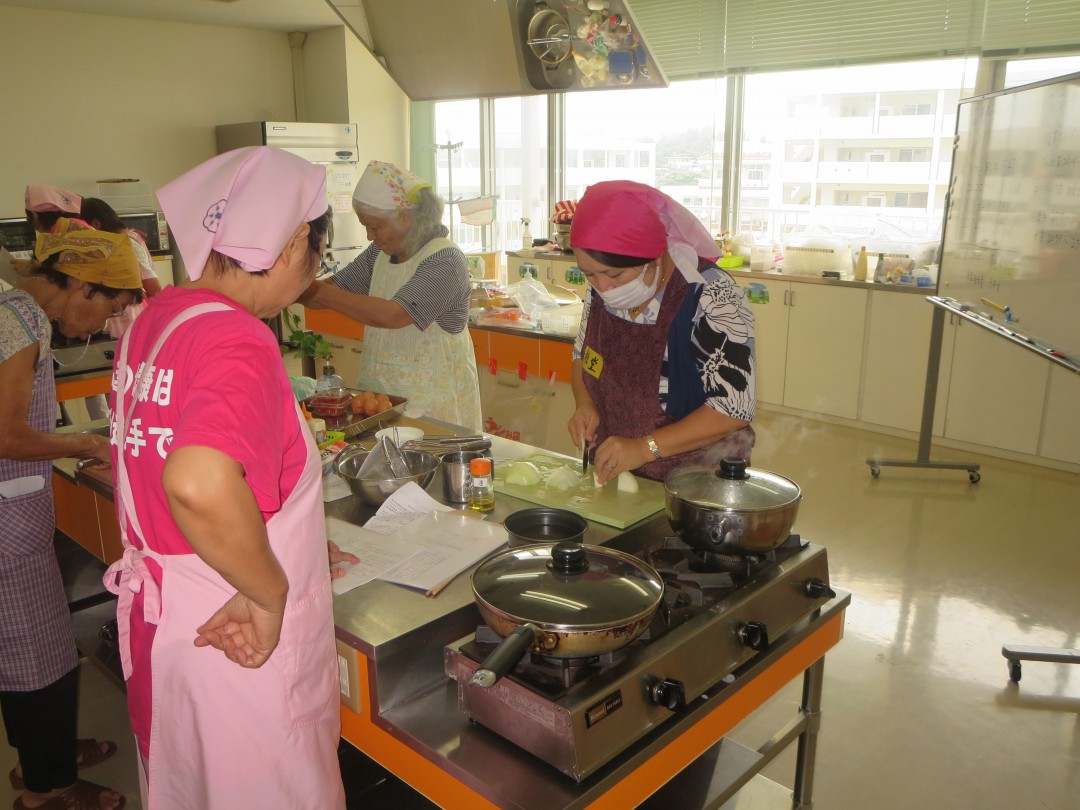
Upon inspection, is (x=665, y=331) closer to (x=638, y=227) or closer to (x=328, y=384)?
(x=638, y=227)

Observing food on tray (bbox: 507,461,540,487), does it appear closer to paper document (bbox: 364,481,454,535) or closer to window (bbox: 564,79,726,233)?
paper document (bbox: 364,481,454,535)

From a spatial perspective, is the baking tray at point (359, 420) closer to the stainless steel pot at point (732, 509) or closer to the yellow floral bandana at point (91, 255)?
the yellow floral bandana at point (91, 255)

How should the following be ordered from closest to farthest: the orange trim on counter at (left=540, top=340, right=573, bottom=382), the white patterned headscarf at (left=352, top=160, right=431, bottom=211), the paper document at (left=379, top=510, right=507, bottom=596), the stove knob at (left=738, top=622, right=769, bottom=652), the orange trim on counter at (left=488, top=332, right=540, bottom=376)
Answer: the stove knob at (left=738, top=622, right=769, bottom=652), the paper document at (left=379, top=510, right=507, bottom=596), the white patterned headscarf at (left=352, top=160, right=431, bottom=211), the orange trim on counter at (left=540, top=340, right=573, bottom=382), the orange trim on counter at (left=488, top=332, right=540, bottom=376)

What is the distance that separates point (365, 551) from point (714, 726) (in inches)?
27.4

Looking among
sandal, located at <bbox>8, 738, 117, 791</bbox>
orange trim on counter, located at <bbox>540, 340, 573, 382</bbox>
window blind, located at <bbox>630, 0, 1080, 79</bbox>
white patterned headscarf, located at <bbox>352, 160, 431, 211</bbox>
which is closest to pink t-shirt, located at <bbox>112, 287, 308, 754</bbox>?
sandal, located at <bbox>8, 738, 117, 791</bbox>

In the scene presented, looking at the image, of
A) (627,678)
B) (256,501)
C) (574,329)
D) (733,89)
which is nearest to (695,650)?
(627,678)

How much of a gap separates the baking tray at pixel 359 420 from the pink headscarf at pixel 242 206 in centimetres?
128

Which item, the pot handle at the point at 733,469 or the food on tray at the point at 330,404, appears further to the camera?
the food on tray at the point at 330,404

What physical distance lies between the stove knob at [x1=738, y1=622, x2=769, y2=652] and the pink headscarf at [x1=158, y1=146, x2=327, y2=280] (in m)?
0.91

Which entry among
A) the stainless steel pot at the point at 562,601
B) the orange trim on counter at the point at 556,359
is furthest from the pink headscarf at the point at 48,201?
the stainless steel pot at the point at 562,601

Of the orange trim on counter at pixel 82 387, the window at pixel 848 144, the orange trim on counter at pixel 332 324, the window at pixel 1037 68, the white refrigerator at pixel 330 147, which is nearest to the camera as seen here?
the orange trim on counter at pixel 82 387

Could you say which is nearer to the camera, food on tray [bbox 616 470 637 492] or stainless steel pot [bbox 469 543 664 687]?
stainless steel pot [bbox 469 543 664 687]

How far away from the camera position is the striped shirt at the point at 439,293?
103 inches

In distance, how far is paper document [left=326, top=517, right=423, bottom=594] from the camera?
1.49 meters
